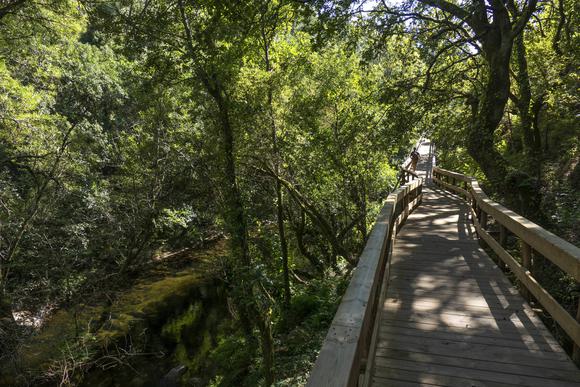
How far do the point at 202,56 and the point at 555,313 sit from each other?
6.83 metres

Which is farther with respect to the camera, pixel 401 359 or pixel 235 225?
pixel 235 225

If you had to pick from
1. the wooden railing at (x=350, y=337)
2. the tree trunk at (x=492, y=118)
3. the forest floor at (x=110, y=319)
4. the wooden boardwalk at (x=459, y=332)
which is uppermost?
the tree trunk at (x=492, y=118)

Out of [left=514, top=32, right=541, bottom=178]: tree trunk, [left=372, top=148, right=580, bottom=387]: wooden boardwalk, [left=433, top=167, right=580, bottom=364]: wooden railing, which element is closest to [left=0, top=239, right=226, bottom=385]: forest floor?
[left=372, top=148, right=580, bottom=387]: wooden boardwalk

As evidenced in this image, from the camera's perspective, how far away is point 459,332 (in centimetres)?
385

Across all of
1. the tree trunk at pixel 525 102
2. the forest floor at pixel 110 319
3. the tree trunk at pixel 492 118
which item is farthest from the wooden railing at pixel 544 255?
the forest floor at pixel 110 319

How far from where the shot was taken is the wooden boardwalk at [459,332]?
3113 mm

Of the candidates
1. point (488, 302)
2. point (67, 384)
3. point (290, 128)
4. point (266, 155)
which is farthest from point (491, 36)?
point (67, 384)

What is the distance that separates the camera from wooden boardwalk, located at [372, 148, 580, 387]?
311 centimetres

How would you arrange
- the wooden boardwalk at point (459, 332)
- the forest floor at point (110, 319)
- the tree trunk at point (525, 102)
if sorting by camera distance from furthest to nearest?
the forest floor at point (110, 319), the tree trunk at point (525, 102), the wooden boardwalk at point (459, 332)

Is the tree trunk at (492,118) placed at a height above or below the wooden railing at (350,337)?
above

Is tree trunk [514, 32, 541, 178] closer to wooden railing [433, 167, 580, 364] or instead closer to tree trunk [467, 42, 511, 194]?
tree trunk [467, 42, 511, 194]

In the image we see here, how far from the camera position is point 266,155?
1089cm

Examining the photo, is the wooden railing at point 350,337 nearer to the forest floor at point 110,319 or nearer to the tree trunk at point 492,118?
the tree trunk at point 492,118

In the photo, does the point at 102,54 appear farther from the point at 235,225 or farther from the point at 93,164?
the point at 235,225
